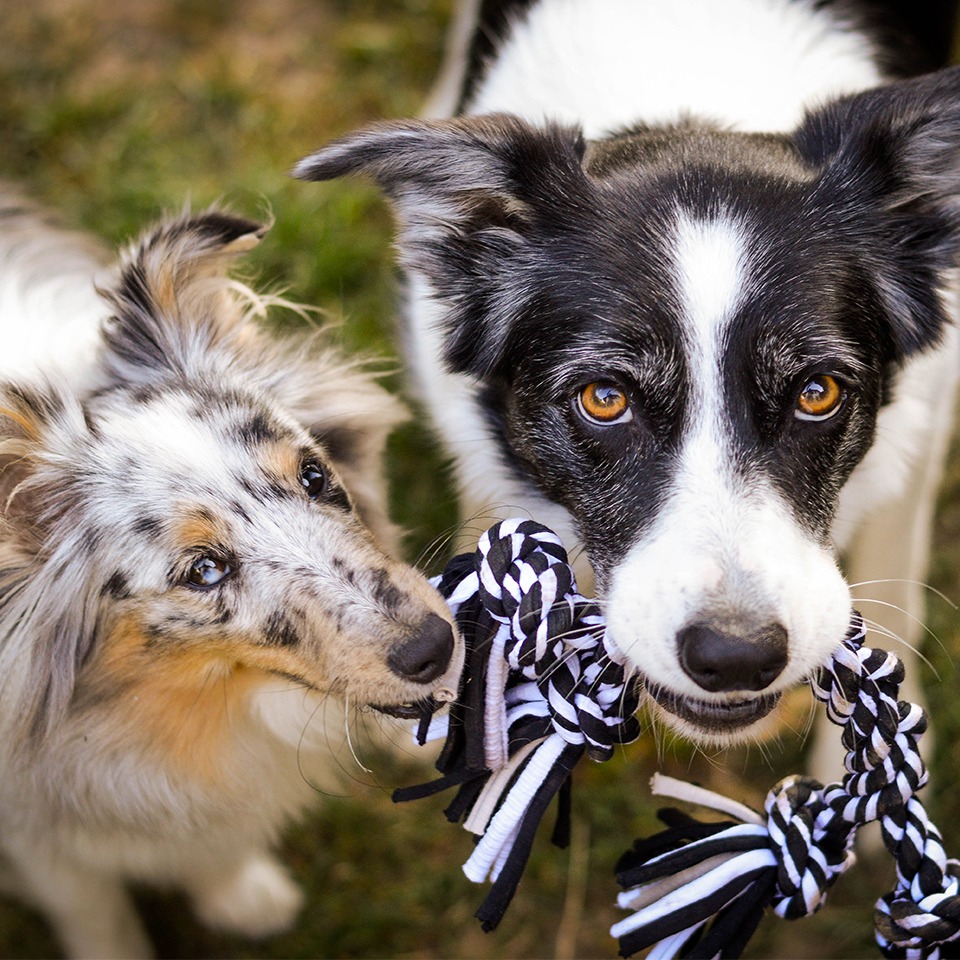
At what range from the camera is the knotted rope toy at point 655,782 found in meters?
1.83

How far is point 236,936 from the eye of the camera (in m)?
3.10

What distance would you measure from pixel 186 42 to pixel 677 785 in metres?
4.01

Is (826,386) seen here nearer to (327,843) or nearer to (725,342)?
(725,342)

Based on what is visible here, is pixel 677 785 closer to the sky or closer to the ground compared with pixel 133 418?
closer to the ground

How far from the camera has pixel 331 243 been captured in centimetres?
399

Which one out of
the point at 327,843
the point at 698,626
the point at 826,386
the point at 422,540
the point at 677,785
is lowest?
the point at 327,843

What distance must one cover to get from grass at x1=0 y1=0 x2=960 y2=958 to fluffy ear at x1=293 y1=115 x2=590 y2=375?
0.48 meters

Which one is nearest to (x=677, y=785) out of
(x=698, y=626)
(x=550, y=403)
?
(x=698, y=626)

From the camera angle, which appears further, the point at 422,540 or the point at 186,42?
the point at 186,42

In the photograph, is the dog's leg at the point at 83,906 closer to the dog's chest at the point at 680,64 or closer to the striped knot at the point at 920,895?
the striped knot at the point at 920,895

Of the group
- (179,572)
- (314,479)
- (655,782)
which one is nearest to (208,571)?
(179,572)

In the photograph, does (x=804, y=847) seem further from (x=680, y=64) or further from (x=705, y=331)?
(x=680, y=64)

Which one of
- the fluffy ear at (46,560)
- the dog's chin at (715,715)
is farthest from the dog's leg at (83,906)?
the dog's chin at (715,715)

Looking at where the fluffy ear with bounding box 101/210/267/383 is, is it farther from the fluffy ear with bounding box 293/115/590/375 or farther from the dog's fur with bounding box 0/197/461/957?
the fluffy ear with bounding box 293/115/590/375
